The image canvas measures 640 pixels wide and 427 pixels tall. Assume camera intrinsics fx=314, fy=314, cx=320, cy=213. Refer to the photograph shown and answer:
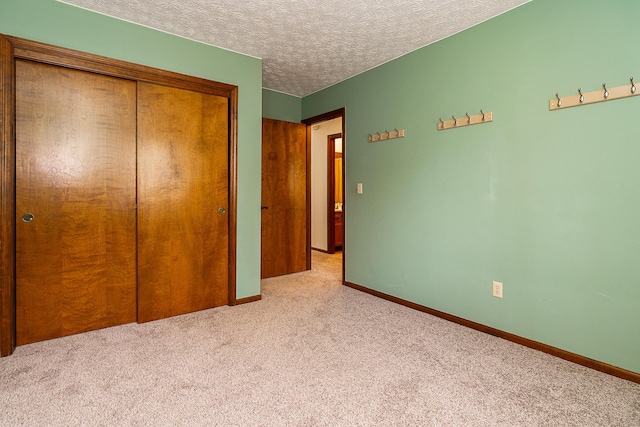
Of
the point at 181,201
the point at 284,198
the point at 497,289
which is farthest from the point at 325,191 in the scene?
the point at 497,289

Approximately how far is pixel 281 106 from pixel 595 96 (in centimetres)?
338

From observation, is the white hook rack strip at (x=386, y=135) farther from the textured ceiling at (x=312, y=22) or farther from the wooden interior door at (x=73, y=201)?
the wooden interior door at (x=73, y=201)

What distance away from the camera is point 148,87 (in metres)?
2.68

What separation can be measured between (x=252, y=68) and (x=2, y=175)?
220 centimetres

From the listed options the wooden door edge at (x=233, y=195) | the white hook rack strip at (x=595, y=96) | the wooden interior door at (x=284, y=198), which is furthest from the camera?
the wooden interior door at (x=284, y=198)

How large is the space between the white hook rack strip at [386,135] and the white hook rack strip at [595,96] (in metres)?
1.30

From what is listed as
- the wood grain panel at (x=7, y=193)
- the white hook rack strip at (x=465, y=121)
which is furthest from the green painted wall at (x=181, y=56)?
the white hook rack strip at (x=465, y=121)

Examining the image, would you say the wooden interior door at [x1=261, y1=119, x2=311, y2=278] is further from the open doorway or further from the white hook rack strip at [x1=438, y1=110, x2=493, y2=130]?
the white hook rack strip at [x1=438, y1=110, x2=493, y2=130]

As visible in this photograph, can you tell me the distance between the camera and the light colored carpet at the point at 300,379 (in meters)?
1.57

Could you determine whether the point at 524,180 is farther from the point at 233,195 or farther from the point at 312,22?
the point at 233,195

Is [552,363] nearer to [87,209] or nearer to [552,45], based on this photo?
[552,45]

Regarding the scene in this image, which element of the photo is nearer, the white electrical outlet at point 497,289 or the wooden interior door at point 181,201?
the white electrical outlet at point 497,289

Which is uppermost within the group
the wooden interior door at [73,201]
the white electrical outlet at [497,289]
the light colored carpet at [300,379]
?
the wooden interior door at [73,201]

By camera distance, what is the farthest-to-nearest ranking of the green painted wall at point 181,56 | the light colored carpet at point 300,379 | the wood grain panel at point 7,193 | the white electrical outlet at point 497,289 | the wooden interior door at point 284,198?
the wooden interior door at point 284,198 < the white electrical outlet at point 497,289 < the green painted wall at point 181,56 < the wood grain panel at point 7,193 < the light colored carpet at point 300,379
